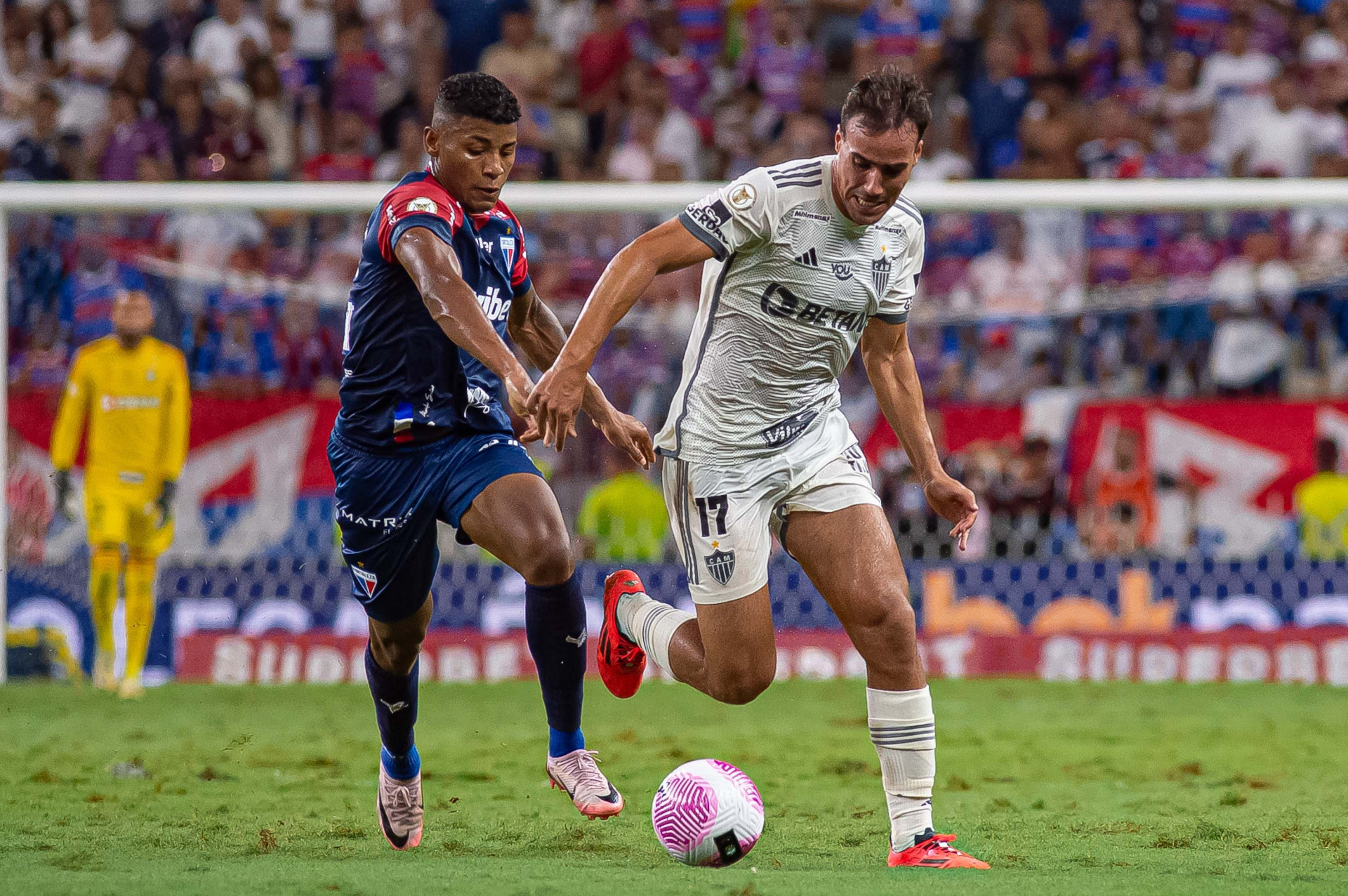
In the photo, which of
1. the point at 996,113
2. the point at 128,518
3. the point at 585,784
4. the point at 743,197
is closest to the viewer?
the point at 743,197

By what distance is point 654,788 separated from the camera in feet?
21.9

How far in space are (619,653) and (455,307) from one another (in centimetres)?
167

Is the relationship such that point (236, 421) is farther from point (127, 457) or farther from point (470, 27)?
point (470, 27)

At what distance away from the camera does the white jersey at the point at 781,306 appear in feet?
16.5

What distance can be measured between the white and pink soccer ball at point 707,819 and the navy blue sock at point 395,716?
1151 mm

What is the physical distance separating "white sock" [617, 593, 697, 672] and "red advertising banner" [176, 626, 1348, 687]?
5.46m

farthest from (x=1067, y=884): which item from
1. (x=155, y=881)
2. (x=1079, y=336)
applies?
(x=1079, y=336)

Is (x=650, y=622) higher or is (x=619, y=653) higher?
(x=650, y=622)

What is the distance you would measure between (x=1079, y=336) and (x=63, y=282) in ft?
26.7

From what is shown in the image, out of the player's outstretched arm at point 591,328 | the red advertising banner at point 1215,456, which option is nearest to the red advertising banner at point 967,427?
the red advertising banner at point 1215,456

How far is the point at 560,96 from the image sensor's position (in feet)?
51.7

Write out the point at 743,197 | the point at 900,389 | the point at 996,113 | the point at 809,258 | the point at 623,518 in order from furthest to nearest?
1. the point at 996,113
2. the point at 623,518
3. the point at 900,389
4. the point at 809,258
5. the point at 743,197

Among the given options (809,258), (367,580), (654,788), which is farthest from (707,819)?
(654,788)

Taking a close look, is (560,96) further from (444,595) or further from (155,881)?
(155,881)
